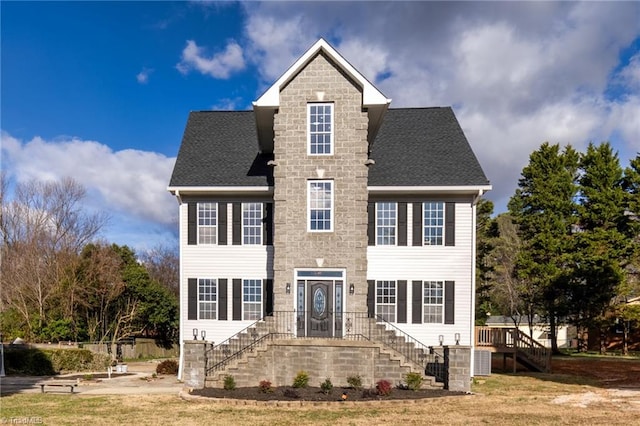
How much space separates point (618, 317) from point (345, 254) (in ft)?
79.0

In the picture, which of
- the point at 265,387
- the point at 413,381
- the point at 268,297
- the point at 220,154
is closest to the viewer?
the point at 265,387

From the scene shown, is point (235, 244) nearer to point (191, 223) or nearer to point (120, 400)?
point (191, 223)

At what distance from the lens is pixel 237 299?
18797 mm

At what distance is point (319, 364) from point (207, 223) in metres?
7.37

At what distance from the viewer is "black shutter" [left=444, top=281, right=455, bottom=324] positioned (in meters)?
18.1

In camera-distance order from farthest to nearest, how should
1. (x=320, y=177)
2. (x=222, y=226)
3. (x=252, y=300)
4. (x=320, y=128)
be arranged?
(x=222, y=226) → (x=252, y=300) → (x=320, y=128) → (x=320, y=177)

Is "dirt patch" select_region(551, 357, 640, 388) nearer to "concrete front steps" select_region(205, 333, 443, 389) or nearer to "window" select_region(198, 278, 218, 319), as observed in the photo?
"concrete front steps" select_region(205, 333, 443, 389)

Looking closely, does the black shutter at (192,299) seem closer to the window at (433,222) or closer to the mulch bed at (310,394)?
the mulch bed at (310,394)

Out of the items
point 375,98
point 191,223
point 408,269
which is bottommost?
point 408,269

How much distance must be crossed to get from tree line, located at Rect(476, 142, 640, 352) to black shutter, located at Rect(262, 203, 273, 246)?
1903 cm

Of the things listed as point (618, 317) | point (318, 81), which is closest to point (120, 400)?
point (318, 81)

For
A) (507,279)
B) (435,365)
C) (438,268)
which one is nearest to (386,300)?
(438,268)

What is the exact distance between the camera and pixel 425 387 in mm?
15195

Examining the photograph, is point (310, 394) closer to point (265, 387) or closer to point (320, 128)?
point (265, 387)
